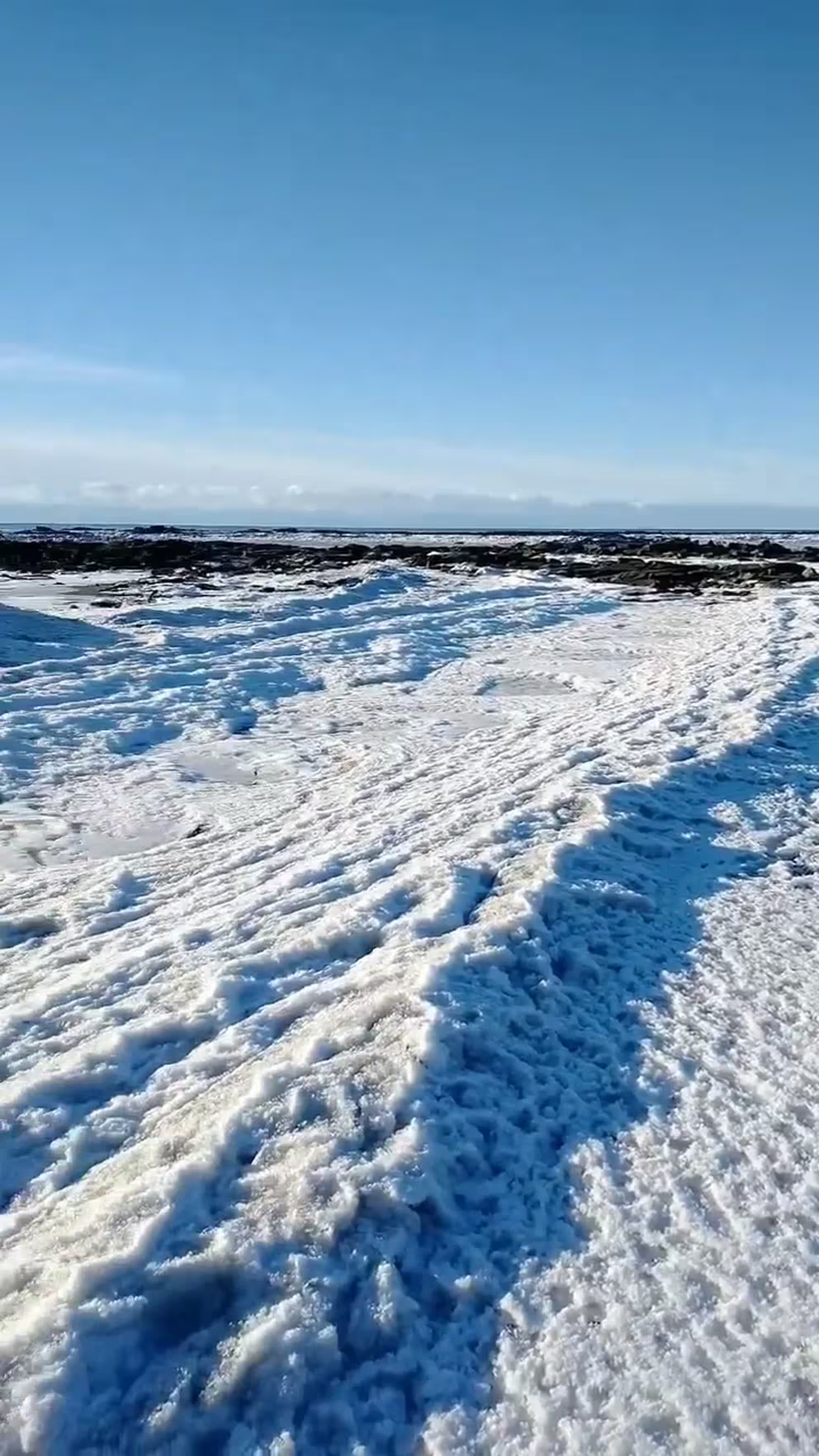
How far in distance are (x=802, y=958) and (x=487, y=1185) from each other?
8.79ft

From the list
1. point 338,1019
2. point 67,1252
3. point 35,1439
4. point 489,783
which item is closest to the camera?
point 35,1439

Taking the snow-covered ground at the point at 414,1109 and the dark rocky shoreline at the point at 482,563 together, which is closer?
the snow-covered ground at the point at 414,1109

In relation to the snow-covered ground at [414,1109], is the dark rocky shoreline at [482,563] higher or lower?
higher

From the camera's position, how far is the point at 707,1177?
3.53m

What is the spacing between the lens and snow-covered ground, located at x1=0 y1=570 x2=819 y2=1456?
8.86 ft

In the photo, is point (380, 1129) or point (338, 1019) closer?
point (380, 1129)

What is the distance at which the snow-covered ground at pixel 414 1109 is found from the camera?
8.86 ft

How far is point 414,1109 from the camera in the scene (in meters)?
3.76

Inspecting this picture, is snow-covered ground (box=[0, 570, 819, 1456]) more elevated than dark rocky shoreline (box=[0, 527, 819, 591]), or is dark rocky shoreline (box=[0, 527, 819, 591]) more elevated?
dark rocky shoreline (box=[0, 527, 819, 591])

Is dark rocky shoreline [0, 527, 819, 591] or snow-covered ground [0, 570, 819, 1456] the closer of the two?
snow-covered ground [0, 570, 819, 1456]

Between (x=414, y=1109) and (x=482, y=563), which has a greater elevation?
(x=482, y=563)

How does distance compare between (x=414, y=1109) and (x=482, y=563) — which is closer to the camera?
(x=414, y=1109)

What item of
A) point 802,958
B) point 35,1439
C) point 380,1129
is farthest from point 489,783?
point 35,1439

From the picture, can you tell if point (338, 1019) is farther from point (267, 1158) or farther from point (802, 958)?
point (802, 958)
